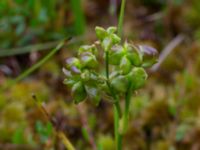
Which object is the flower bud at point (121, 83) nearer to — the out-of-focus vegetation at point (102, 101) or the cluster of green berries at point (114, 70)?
the cluster of green berries at point (114, 70)

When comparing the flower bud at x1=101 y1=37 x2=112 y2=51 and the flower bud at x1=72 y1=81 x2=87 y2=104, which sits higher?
the flower bud at x1=101 y1=37 x2=112 y2=51

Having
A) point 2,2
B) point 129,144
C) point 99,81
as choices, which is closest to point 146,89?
point 129,144

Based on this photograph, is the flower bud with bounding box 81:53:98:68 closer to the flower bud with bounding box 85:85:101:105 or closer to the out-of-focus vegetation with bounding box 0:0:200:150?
the flower bud with bounding box 85:85:101:105

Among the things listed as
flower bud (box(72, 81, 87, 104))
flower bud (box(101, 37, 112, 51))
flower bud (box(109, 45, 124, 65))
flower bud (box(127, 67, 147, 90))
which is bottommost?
flower bud (box(127, 67, 147, 90))

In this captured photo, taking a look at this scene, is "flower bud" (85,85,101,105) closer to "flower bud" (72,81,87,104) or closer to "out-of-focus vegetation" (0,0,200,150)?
"flower bud" (72,81,87,104)

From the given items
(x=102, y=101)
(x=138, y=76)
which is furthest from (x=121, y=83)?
(x=102, y=101)

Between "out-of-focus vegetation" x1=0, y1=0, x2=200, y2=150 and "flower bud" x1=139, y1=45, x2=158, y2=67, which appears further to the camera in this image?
"out-of-focus vegetation" x1=0, y1=0, x2=200, y2=150

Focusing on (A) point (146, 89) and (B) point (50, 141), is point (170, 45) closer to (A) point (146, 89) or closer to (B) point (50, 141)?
(A) point (146, 89)

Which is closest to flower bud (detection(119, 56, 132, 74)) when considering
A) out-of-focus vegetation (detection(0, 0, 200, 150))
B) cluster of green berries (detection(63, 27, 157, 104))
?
cluster of green berries (detection(63, 27, 157, 104))
